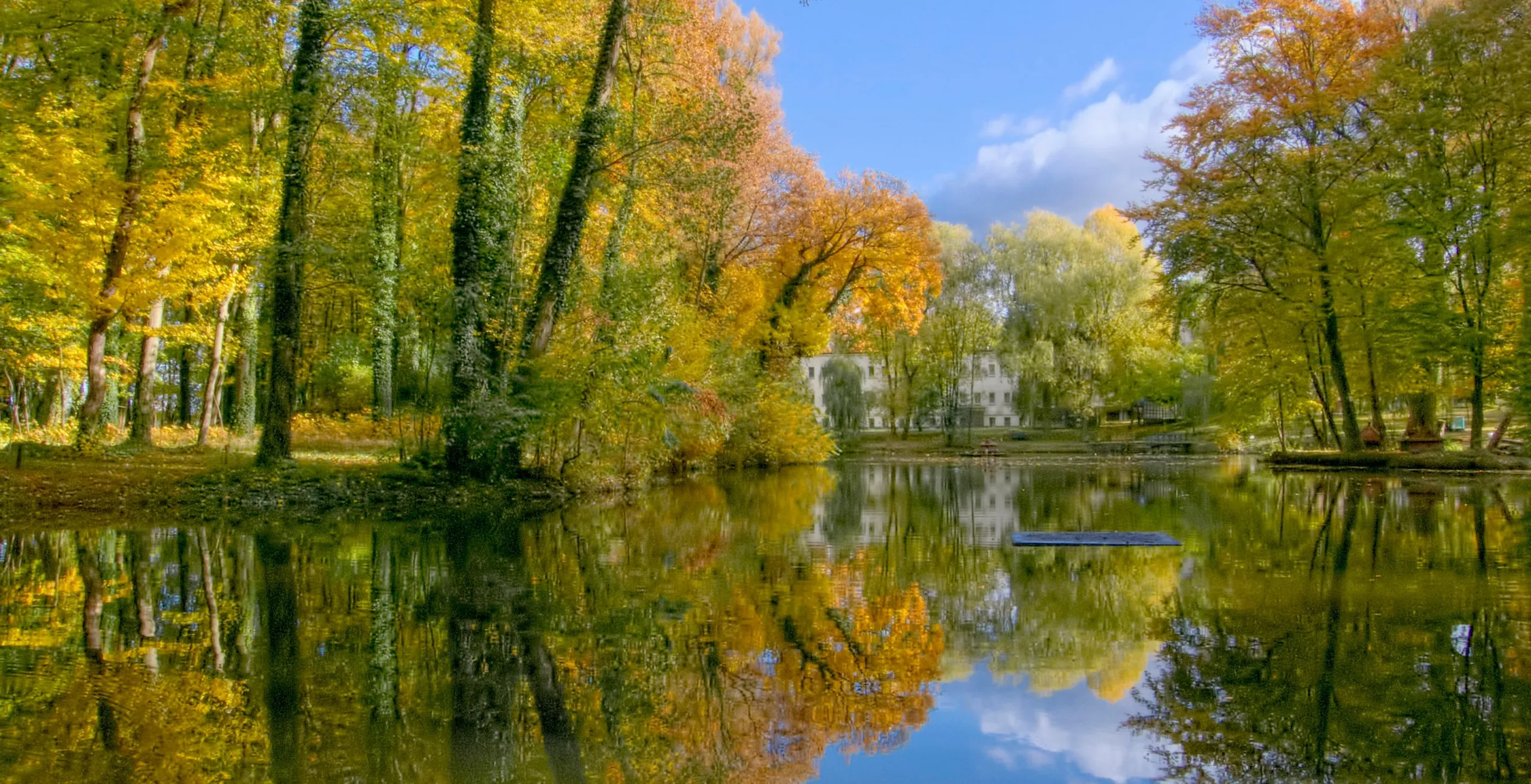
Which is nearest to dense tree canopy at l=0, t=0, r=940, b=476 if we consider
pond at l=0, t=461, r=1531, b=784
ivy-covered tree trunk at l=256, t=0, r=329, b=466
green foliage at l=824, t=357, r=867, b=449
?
ivy-covered tree trunk at l=256, t=0, r=329, b=466

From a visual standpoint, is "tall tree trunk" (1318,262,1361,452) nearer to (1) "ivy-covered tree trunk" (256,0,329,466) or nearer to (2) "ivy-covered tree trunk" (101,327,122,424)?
(1) "ivy-covered tree trunk" (256,0,329,466)

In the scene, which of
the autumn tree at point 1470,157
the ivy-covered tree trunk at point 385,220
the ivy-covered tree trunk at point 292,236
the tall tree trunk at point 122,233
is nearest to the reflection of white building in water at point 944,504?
the ivy-covered tree trunk at point 385,220

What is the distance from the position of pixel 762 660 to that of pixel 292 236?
13.0 m

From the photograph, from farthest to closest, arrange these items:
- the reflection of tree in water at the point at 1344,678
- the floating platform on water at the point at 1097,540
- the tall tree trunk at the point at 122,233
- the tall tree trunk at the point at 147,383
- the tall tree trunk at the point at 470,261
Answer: the tall tree trunk at the point at 147,383
the tall tree trunk at the point at 122,233
the tall tree trunk at the point at 470,261
the floating platform on water at the point at 1097,540
the reflection of tree in water at the point at 1344,678

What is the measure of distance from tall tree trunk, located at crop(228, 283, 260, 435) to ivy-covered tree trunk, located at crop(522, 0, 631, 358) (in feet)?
32.9

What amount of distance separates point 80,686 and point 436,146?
1822cm

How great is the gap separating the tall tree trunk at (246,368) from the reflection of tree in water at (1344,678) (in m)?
Result: 22.0

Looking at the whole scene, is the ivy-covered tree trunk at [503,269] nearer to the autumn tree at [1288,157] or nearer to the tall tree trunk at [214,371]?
the tall tree trunk at [214,371]

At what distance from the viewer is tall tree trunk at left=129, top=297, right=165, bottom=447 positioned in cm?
1823

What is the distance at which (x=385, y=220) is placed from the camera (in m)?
21.5

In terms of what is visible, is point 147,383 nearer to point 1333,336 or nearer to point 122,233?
point 122,233

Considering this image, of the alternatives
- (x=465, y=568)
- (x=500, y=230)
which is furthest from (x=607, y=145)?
(x=465, y=568)

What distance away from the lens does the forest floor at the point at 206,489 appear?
13492 mm

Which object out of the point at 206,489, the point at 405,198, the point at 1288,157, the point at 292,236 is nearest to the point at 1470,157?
the point at 1288,157
